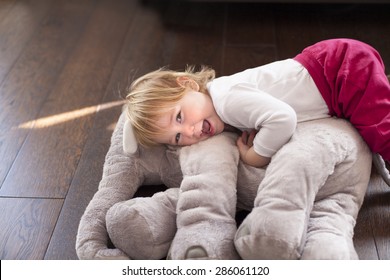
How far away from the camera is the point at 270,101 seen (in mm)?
1122

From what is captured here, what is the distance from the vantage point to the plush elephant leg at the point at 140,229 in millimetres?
1074

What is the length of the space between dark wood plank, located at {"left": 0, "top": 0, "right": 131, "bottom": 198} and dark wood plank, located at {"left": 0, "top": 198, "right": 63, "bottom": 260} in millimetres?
36

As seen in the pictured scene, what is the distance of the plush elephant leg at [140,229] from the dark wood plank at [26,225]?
21cm

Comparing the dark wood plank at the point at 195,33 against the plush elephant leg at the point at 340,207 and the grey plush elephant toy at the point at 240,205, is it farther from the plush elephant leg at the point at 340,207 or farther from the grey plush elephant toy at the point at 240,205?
the plush elephant leg at the point at 340,207

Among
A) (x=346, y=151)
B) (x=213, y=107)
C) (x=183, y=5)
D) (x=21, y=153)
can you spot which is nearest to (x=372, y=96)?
(x=346, y=151)

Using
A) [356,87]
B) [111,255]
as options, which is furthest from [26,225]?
[356,87]

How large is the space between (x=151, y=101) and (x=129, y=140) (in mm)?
130

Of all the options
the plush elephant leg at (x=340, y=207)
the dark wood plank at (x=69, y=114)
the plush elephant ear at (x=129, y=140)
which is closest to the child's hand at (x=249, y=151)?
the plush elephant leg at (x=340, y=207)

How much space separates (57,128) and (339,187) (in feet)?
2.86

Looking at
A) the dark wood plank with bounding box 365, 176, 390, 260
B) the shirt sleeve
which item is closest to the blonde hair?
the shirt sleeve

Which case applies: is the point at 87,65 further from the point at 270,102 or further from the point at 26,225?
the point at 270,102

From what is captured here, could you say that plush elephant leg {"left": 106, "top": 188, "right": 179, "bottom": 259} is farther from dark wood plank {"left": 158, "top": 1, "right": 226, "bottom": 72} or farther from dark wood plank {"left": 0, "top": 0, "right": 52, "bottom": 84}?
dark wood plank {"left": 0, "top": 0, "right": 52, "bottom": 84}

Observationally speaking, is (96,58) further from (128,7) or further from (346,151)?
(346,151)

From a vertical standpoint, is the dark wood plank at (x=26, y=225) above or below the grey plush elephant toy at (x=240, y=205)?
below
